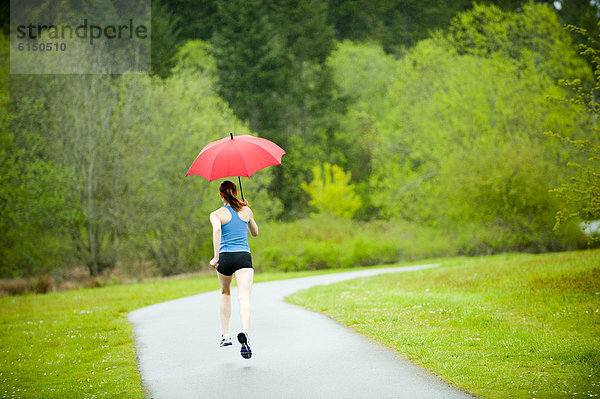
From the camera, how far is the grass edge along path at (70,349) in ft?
22.7

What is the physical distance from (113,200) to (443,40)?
80.2ft

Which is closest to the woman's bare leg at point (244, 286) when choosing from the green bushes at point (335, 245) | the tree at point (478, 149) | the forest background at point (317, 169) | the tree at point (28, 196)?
the forest background at point (317, 169)

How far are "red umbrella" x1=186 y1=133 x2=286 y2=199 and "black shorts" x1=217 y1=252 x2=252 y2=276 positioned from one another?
110cm

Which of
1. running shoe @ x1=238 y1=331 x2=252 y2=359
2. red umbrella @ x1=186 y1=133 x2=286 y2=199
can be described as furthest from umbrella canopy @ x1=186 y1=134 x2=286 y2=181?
running shoe @ x1=238 y1=331 x2=252 y2=359

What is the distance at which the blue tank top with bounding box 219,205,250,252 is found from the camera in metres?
7.52

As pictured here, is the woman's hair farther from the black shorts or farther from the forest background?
the forest background

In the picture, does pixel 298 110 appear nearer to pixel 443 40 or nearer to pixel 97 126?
pixel 443 40

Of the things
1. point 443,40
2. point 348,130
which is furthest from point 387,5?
point 443,40

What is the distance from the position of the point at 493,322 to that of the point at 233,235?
507 centimetres

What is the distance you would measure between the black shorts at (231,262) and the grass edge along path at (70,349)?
5.52 feet

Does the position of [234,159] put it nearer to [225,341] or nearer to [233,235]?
[233,235]

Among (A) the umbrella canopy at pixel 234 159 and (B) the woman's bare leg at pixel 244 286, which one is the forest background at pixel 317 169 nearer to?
(A) the umbrella canopy at pixel 234 159

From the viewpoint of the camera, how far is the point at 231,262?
7512mm

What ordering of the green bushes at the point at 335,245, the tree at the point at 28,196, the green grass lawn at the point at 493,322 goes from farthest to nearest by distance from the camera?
the green bushes at the point at 335,245
the tree at the point at 28,196
the green grass lawn at the point at 493,322
